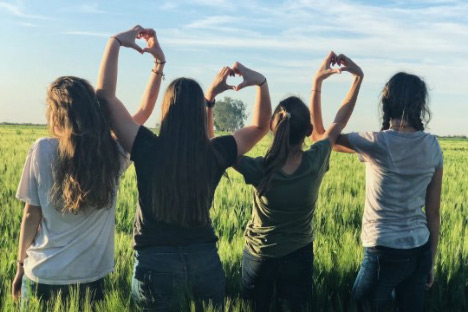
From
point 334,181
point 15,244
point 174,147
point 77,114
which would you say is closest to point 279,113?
point 174,147

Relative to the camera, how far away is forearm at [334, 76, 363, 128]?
277 cm

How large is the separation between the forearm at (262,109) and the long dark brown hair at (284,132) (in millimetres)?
61

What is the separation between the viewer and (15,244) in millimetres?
4133

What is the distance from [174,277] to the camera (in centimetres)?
209

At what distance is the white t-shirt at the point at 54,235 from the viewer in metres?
2.21

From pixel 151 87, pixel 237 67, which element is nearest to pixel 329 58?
→ pixel 237 67

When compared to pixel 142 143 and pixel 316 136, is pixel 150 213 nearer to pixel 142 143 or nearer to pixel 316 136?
pixel 142 143

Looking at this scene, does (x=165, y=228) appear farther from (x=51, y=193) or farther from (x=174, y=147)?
(x=51, y=193)

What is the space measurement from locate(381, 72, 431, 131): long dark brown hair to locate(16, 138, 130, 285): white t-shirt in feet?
4.87

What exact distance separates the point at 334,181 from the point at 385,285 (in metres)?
6.52

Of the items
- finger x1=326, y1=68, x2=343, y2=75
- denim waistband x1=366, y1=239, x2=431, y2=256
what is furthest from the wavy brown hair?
denim waistband x1=366, y1=239, x2=431, y2=256

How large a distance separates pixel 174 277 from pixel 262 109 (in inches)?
38.6

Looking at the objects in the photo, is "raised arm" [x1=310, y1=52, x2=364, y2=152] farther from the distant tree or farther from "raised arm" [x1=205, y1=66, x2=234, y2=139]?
the distant tree

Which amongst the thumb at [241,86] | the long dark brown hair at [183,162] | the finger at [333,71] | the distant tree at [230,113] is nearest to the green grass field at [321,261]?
the long dark brown hair at [183,162]
